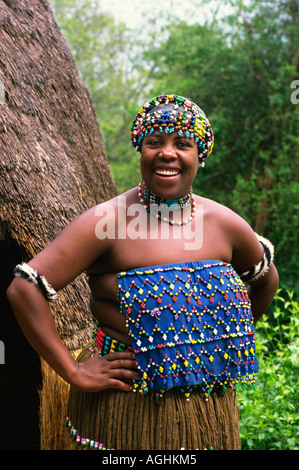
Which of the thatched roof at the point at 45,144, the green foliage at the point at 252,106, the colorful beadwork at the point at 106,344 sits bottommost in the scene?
the colorful beadwork at the point at 106,344

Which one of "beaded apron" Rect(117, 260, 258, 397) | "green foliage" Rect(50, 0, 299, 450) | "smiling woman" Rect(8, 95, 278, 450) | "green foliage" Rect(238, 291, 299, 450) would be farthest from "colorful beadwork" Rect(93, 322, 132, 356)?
"green foliage" Rect(50, 0, 299, 450)

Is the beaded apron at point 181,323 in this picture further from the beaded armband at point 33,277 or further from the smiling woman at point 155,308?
the beaded armband at point 33,277

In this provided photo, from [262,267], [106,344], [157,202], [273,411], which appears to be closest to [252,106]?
[273,411]

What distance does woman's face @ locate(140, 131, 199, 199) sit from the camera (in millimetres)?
2025

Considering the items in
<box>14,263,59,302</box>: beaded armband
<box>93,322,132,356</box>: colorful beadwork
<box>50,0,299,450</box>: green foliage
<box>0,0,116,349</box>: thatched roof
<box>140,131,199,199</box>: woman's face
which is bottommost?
<box>93,322,132,356</box>: colorful beadwork

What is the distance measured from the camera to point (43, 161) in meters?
3.17

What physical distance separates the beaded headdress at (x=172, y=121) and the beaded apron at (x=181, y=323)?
1.61 feet

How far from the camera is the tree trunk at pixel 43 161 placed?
2.82m

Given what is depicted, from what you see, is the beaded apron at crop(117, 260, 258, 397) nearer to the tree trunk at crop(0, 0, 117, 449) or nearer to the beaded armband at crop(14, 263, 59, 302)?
the beaded armband at crop(14, 263, 59, 302)

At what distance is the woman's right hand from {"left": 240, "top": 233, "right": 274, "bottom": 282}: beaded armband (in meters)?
0.72

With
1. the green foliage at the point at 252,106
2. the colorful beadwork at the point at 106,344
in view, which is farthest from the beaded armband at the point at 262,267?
the green foliage at the point at 252,106

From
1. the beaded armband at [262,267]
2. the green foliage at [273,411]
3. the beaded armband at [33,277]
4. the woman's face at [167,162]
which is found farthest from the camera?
the green foliage at [273,411]
